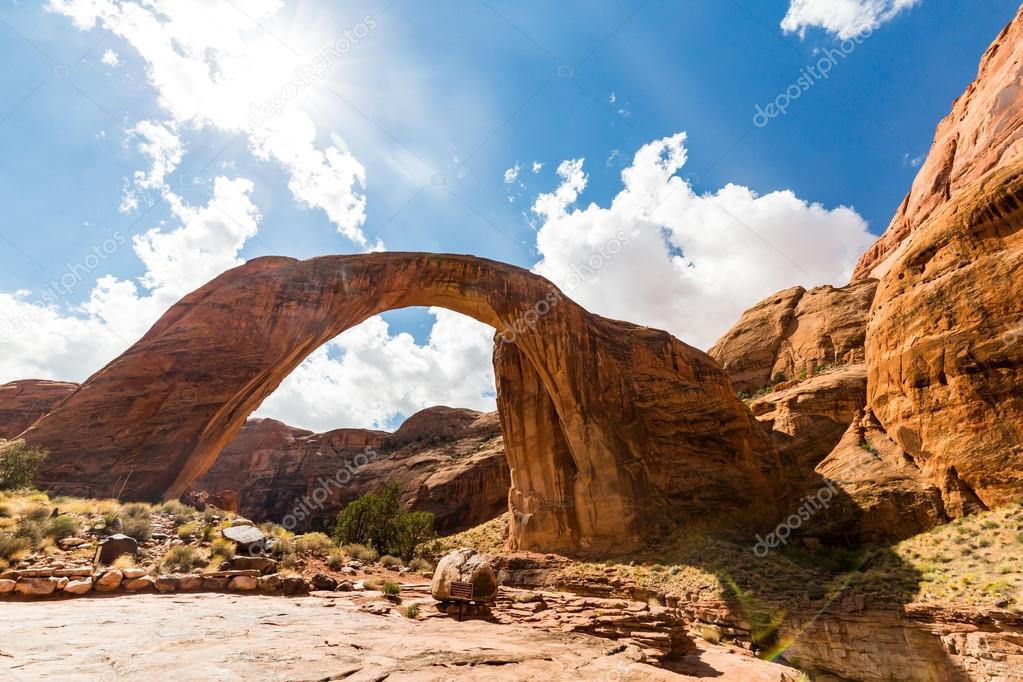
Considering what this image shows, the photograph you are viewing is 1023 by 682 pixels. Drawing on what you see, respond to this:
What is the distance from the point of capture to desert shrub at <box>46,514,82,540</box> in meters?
10.1

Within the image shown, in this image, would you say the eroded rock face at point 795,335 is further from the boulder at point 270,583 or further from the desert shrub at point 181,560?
the desert shrub at point 181,560

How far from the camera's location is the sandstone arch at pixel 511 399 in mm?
17812

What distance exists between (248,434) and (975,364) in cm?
6395

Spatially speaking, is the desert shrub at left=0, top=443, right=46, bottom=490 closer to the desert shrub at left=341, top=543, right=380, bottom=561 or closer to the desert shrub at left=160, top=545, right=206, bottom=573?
the desert shrub at left=160, top=545, right=206, bottom=573

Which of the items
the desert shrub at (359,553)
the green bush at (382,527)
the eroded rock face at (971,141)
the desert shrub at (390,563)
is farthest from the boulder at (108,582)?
the eroded rock face at (971,141)

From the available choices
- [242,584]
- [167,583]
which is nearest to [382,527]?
[242,584]

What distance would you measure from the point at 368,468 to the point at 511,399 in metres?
30.8

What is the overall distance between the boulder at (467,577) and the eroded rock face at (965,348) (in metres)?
15.8

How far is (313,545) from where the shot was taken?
46.1ft

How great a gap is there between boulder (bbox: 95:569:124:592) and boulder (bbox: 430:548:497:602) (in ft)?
17.4

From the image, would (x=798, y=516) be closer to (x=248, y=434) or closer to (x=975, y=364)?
(x=975, y=364)

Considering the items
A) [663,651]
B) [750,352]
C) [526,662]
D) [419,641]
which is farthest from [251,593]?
[750,352]

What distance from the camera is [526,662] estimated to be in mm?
5547

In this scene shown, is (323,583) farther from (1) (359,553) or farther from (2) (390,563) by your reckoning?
(1) (359,553)
